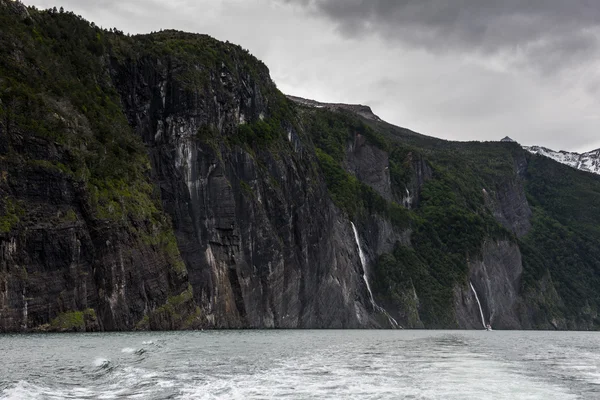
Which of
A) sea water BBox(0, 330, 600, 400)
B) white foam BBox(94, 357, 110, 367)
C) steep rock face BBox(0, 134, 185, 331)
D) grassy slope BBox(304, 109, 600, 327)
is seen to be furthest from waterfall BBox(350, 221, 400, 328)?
white foam BBox(94, 357, 110, 367)

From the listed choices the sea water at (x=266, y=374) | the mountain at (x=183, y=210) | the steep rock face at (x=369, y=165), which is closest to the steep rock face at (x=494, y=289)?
the mountain at (x=183, y=210)

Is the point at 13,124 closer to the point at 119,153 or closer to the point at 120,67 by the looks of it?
the point at 119,153

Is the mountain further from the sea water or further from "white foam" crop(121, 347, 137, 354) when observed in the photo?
the sea water

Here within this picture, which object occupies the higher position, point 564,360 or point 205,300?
point 205,300

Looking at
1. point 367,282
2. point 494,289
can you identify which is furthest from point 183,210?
point 494,289

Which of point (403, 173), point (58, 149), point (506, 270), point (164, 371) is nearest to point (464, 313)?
point (506, 270)

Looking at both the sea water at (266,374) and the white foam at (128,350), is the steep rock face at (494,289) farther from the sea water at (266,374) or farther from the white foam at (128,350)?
the white foam at (128,350)

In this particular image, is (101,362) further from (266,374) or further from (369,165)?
(369,165)
